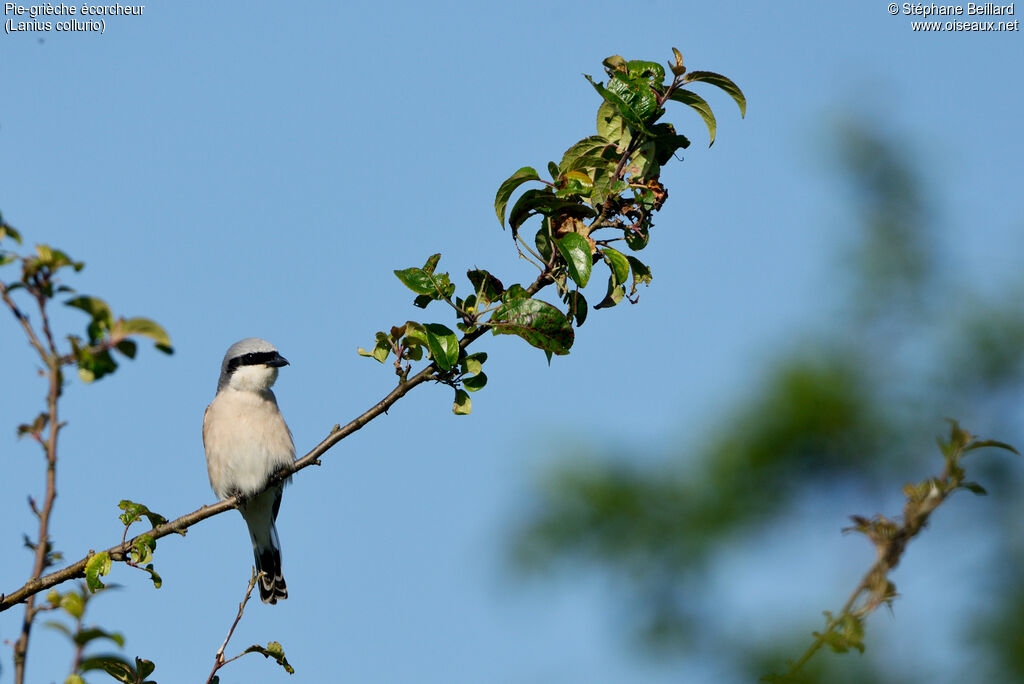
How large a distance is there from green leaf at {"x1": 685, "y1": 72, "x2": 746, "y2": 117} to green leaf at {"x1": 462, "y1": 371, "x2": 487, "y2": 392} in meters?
1.58

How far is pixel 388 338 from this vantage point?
443 cm

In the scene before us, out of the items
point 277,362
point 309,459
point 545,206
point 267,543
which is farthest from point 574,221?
point 267,543

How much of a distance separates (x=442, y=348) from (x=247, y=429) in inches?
168

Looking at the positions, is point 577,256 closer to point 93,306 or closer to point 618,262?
point 618,262

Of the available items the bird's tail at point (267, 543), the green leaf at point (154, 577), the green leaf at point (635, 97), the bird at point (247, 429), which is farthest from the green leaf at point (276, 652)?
the bird's tail at point (267, 543)

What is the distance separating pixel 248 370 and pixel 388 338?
417cm

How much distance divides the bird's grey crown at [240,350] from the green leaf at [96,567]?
14.7 ft

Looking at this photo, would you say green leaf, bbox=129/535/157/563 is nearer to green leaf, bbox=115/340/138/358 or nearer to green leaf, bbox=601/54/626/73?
green leaf, bbox=115/340/138/358

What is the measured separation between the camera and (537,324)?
162 inches

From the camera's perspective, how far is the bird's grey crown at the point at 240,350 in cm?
821

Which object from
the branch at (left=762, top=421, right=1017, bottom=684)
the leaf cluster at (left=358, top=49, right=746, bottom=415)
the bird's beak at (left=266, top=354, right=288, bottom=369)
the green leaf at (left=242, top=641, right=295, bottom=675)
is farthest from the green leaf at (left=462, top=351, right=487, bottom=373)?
the bird's beak at (left=266, top=354, right=288, bottom=369)

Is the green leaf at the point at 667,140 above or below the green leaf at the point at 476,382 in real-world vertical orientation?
above

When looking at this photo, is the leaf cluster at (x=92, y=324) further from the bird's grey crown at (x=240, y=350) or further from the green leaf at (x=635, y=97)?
the bird's grey crown at (x=240, y=350)

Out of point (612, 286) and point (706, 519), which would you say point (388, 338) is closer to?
point (612, 286)
